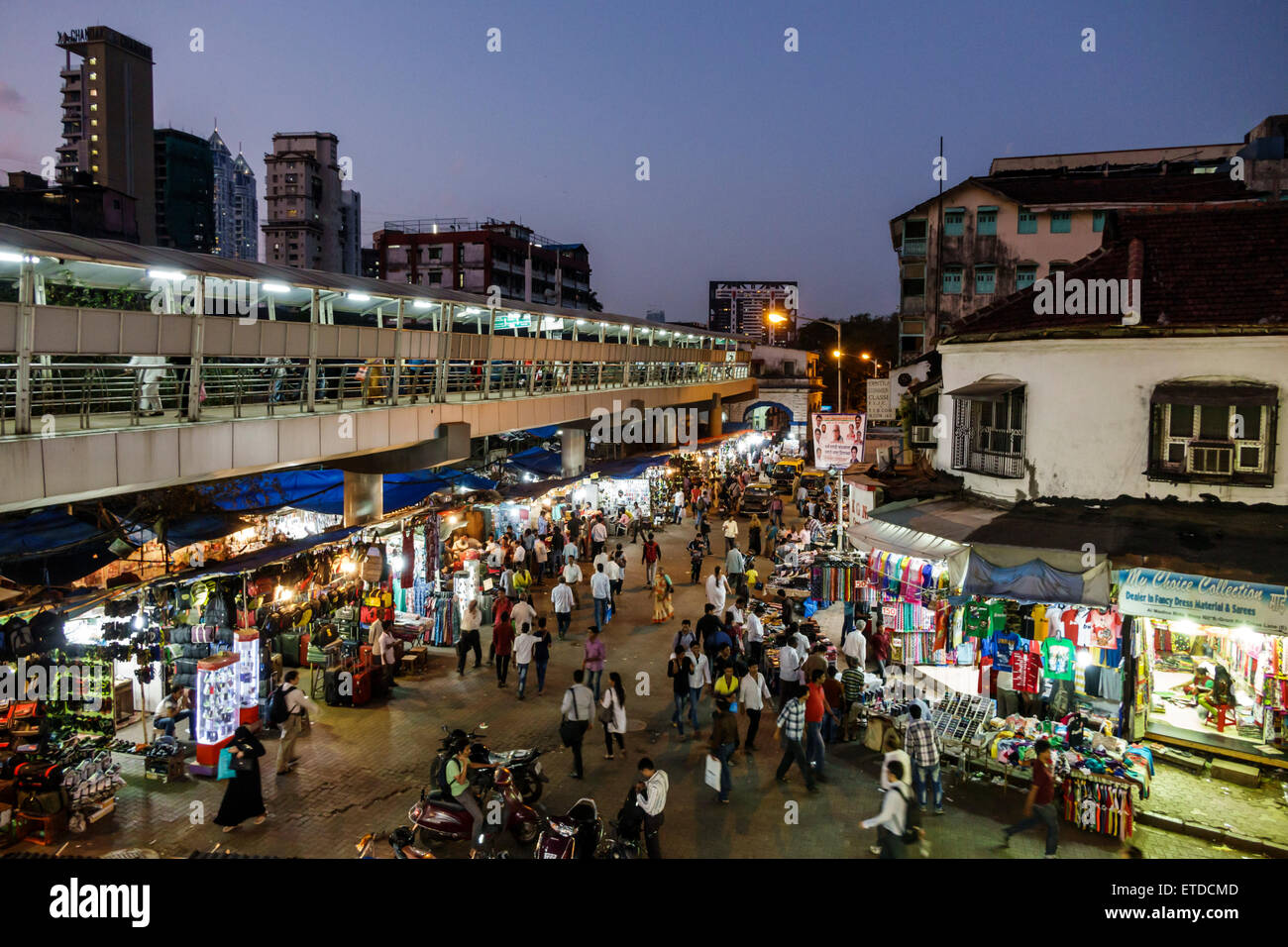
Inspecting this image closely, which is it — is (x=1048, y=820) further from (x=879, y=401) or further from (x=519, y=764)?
(x=879, y=401)

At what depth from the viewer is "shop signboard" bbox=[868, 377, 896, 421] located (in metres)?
22.8

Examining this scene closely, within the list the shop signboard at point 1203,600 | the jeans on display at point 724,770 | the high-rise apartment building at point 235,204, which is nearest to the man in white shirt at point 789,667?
the jeans on display at point 724,770

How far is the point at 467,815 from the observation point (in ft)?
26.4

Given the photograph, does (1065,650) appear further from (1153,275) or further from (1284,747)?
(1153,275)

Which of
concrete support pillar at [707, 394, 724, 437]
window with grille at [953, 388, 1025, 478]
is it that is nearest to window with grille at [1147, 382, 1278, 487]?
window with grille at [953, 388, 1025, 478]

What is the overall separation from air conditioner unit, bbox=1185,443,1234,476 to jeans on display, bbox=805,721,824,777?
260 inches

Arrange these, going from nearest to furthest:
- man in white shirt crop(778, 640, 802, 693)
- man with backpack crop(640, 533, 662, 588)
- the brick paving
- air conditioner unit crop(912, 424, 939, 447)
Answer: the brick paving, man in white shirt crop(778, 640, 802, 693), air conditioner unit crop(912, 424, 939, 447), man with backpack crop(640, 533, 662, 588)

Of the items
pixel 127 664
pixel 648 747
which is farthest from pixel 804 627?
pixel 127 664

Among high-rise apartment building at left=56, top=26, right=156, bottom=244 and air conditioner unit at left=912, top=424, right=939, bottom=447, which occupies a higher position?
high-rise apartment building at left=56, top=26, right=156, bottom=244

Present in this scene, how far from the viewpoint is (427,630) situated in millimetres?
14875

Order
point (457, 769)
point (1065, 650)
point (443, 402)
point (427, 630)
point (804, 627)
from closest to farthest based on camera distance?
point (457, 769) → point (1065, 650) → point (804, 627) → point (427, 630) → point (443, 402)

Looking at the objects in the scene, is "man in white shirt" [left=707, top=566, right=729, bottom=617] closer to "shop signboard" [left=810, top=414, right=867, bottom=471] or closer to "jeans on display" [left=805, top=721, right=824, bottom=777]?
"shop signboard" [left=810, top=414, right=867, bottom=471]

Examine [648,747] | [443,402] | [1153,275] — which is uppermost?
[1153,275]
